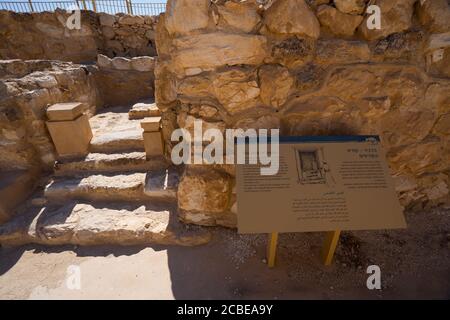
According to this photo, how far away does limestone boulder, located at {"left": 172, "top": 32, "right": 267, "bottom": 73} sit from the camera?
5.10 ft

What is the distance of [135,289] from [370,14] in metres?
2.59

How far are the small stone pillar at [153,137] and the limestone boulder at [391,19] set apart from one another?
6.66 feet

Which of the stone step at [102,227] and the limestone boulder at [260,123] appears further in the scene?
the stone step at [102,227]

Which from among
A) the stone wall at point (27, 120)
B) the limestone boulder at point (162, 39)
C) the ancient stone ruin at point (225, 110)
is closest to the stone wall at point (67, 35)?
the ancient stone ruin at point (225, 110)

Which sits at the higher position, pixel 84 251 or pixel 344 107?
pixel 344 107

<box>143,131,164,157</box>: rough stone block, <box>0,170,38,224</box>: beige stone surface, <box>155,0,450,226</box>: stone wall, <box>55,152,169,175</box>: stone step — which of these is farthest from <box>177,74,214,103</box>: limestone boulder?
<box>0,170,38,224</box>: beige stone surface

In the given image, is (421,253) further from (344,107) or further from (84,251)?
(84,251)

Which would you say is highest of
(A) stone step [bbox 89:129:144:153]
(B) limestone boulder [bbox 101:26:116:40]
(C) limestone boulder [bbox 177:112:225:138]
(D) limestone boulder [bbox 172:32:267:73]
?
(B) limestone boulder [bbox 101:26:116:40]

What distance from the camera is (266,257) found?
6.23ft

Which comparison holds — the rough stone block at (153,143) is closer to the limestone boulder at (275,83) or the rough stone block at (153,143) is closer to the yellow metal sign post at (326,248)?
the limestone boulder at (275,83)

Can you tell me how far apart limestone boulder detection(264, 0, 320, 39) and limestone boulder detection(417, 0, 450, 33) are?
0.77 m

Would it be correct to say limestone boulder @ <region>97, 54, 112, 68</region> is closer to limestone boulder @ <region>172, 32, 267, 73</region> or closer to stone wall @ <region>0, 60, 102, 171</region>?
stone wall @ <region>0, 60, 102, 171</region>

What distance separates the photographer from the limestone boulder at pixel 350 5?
1506mm
